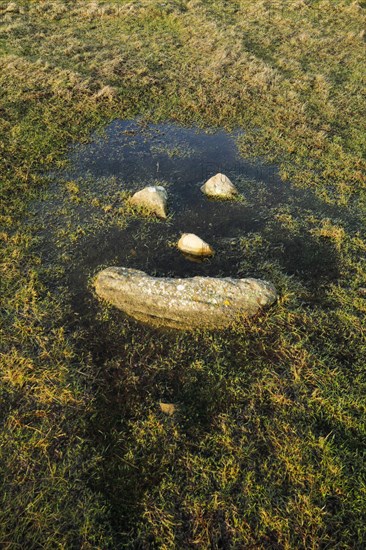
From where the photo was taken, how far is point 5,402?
16.1ft

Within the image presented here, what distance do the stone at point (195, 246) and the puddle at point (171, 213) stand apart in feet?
0.63

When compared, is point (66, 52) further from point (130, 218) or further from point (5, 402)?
point (5, 402)

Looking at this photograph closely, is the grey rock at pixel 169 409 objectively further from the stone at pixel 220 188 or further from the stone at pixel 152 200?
the stone at pixel 220 188

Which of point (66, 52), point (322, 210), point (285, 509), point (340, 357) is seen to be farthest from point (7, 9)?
point (285, 509)

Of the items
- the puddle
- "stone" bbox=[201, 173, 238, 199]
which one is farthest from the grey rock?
"stone" bbox=[201, 173, 238, 199]

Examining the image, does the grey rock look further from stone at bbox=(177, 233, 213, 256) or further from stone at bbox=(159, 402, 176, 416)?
stone at bbox=(177, 233, 213, 256)

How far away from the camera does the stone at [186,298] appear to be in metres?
5.99

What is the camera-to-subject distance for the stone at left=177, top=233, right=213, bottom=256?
23.4ft

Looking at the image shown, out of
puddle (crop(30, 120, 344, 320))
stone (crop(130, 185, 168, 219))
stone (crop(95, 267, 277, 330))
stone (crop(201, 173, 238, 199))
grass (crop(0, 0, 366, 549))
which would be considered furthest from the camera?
stone (crop(201, 173, 238, 199))

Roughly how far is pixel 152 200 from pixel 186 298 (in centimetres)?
301

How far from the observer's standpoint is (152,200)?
8141 millimetres

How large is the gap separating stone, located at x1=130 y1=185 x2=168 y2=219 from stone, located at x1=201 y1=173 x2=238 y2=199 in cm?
109

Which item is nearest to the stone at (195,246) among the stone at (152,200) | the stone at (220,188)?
the stone at (152,200)

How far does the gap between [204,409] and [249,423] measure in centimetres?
61
